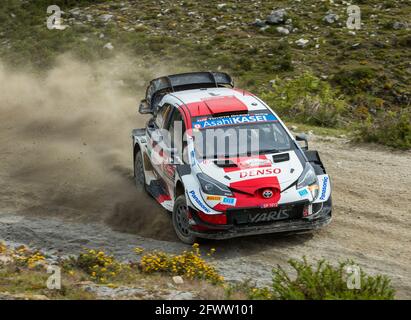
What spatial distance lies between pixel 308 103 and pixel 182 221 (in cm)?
833

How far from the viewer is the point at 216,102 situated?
11.8 m

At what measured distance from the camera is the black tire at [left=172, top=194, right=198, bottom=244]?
10633 mm

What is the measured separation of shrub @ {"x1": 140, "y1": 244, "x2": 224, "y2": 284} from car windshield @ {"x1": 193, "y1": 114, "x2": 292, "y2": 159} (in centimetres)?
194

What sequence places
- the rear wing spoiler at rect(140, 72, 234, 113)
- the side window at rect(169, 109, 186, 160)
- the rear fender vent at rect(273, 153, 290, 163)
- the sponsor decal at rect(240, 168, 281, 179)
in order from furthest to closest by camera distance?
the rear wing spoiler at rect(140, 72, 234, 113) → the side window at rect(169, 109, 186, 160) → the rear fender vent at rect(273, 153, 290, 163) → the sponsor decal at rect(240, 168, 281, 179)

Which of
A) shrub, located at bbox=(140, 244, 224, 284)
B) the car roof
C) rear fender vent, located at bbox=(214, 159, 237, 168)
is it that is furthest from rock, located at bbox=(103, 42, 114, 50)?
shrub, located at bbox=(140, 244, 224, 284)

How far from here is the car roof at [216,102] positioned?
1156 cm

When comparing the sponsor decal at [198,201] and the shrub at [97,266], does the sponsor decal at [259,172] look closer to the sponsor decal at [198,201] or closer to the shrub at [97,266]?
the sponsor decal at [198,201]

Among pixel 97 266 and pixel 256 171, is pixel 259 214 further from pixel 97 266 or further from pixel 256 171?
pixel 97 266

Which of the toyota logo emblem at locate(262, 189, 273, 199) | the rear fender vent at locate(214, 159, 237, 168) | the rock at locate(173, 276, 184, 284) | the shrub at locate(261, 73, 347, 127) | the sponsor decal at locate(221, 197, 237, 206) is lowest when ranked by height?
the shrub at locate(261, 73, 347, 127)

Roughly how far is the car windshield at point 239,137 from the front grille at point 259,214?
1064mm

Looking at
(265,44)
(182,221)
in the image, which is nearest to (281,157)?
(182,221)

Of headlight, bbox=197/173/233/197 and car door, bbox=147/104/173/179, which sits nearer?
headlight, bbox=197/173/233/197

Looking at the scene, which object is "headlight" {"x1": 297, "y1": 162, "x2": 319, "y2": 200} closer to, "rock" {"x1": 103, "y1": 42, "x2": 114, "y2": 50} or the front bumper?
the front bumper

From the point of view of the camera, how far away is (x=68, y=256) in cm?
1045
